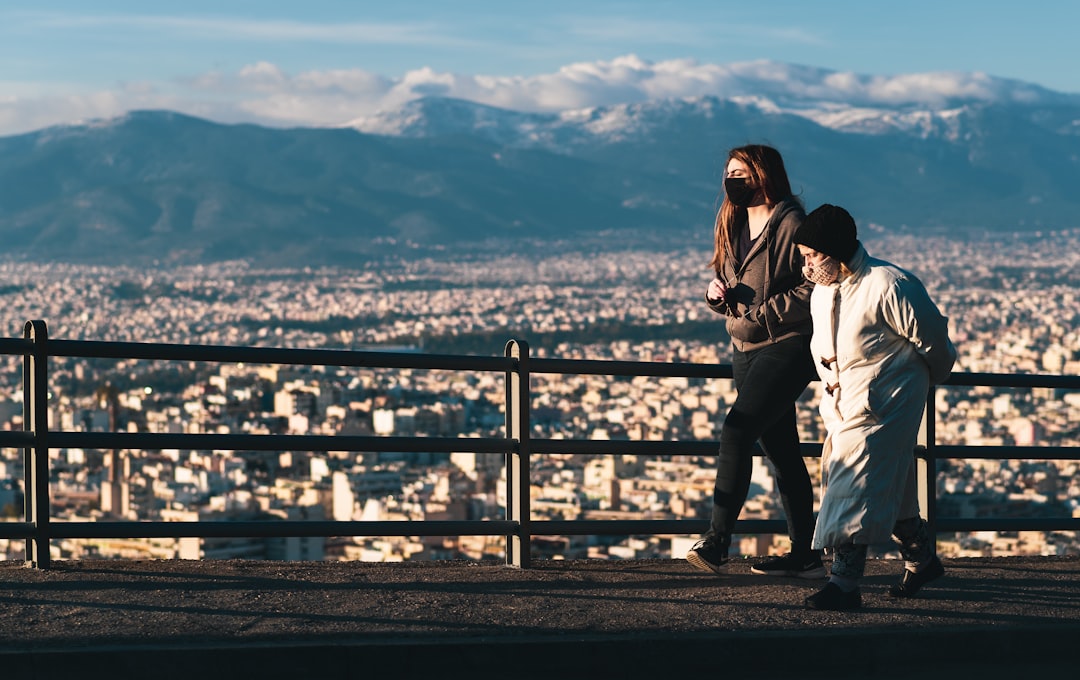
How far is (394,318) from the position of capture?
10538cm

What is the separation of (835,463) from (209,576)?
2443mm

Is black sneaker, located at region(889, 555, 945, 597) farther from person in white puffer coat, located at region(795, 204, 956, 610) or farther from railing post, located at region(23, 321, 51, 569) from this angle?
railing post, located at region(23, 321, 51, 569)

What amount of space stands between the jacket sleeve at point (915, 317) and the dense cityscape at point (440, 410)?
3764 millimetres

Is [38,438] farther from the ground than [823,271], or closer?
closer

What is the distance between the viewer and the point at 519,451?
285 inches

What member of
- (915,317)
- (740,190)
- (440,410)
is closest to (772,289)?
(740,190)

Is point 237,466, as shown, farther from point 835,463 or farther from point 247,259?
point 247,259

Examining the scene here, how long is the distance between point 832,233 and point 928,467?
6.39ft

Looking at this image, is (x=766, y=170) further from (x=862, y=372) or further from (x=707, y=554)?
(x=707, y=554)

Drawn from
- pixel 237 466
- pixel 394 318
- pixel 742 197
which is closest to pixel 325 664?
pixel 742 197

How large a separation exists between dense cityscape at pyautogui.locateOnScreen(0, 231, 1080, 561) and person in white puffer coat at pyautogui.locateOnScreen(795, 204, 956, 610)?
3.47 m

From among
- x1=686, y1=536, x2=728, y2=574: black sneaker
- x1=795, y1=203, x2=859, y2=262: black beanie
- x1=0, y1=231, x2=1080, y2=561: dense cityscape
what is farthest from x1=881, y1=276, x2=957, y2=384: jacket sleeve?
x1=0, y1=231, x2=1080, y2=561: dense cityscape

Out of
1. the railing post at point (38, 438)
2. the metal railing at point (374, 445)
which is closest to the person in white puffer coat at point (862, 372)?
the metal railing at point (374, 445)

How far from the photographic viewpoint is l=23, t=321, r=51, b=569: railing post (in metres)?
6.73
